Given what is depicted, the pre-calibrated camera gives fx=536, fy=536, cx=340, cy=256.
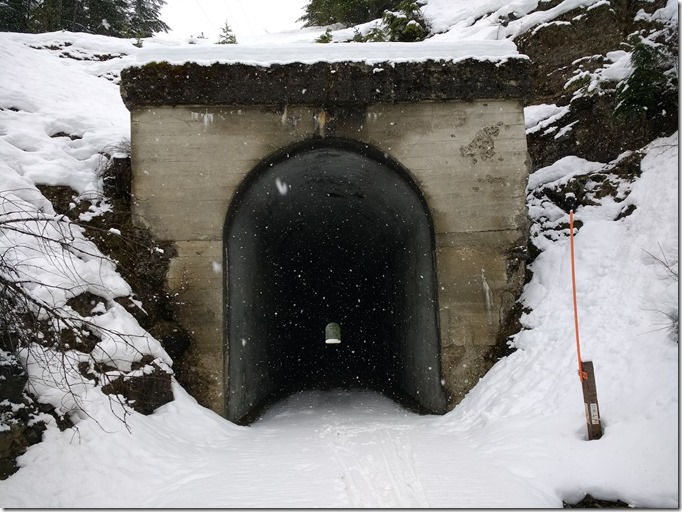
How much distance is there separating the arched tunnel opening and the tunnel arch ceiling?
135mm

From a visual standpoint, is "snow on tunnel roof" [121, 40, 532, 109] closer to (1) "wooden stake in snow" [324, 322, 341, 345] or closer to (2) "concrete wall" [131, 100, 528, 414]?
(2) "concrete wall" [131, 100, 528, 414]

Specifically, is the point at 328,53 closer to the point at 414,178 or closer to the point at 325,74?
the point at 325,74

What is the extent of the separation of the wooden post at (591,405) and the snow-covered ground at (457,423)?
0.37 ft

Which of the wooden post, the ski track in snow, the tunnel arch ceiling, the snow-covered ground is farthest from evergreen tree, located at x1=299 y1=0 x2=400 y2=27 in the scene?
the wooden post

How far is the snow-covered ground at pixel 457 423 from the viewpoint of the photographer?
424cm

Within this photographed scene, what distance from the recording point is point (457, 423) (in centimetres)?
659

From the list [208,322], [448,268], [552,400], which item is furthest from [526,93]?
[208,322]

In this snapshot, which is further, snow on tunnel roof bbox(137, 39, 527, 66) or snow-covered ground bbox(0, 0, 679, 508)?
snow on tunnel roof bbox(137, 39, 527, 66)

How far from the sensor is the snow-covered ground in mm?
4242

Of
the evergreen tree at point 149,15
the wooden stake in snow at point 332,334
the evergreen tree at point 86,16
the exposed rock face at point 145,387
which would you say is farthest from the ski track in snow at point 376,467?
the evergreen tree at point 149,15

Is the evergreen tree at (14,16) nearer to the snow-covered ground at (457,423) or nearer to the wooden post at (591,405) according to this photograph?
the snow-covered ground at (457,423)

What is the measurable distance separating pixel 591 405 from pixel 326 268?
12.8m

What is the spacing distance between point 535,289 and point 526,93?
285cm

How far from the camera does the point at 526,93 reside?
7.79m
